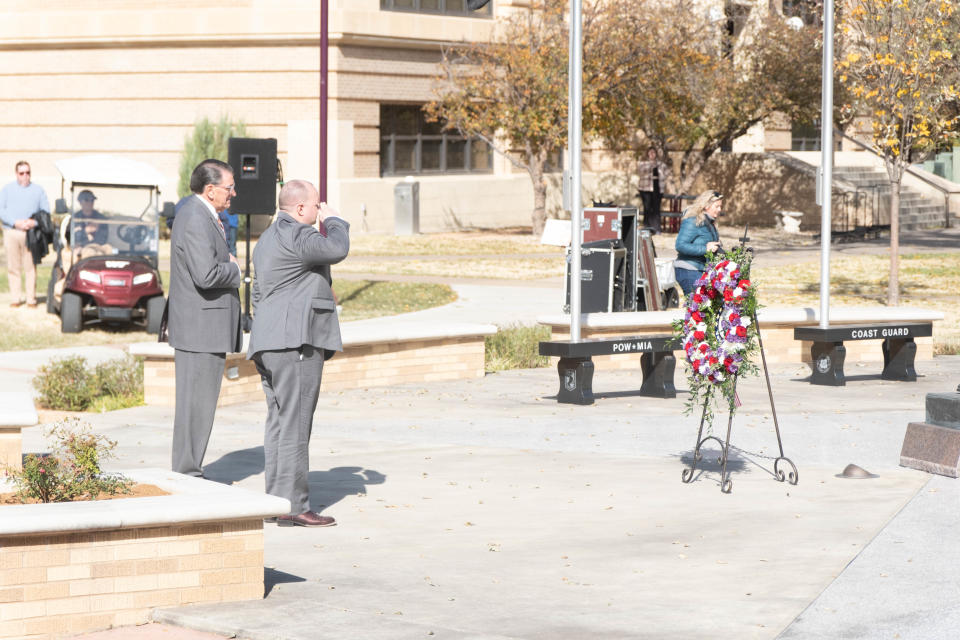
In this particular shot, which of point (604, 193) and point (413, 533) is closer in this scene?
point (413, 533)

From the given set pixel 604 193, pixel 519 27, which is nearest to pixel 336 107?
pixel 519 27

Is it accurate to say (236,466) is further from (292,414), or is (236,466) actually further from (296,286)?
(296,286)

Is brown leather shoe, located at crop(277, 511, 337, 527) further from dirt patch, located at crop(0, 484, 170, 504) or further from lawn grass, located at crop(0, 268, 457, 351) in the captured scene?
lawn grass, located at crop(0, 268, 457, 351)

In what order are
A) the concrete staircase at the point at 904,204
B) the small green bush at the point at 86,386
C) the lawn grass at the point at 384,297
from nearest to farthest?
the small green bush at the point at 86,386, the lawn grass at the point at 384,297, the concrete staircase at the point at 904,204

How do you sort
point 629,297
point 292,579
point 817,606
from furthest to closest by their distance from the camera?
point 629,297 → point 292,579 → point 817,606

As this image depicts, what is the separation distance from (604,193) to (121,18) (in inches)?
545

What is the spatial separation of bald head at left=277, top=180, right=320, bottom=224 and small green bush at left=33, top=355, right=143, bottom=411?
500 centimetres

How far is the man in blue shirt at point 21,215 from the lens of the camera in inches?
797

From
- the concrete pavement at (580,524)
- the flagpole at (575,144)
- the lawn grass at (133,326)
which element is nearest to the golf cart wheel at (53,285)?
the lawn grass at (133,326)

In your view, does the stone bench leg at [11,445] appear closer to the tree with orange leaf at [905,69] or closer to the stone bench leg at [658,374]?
the stone bench leg at [658,374]

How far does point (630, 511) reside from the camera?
28.0 feet

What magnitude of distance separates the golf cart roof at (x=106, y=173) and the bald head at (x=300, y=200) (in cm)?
1185

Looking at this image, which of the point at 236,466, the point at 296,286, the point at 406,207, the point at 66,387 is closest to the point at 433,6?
the point at 406,207

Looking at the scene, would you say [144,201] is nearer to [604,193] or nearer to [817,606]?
[604,193]
